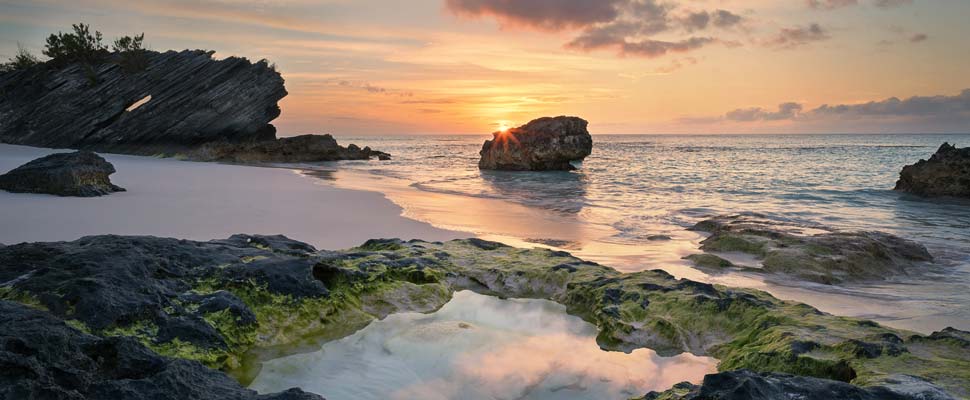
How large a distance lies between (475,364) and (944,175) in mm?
18471

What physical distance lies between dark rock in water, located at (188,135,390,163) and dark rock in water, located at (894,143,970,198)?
28.9 metres

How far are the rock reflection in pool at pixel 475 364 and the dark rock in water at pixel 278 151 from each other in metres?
29.8

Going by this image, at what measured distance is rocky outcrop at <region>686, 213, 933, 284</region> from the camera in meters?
6.61

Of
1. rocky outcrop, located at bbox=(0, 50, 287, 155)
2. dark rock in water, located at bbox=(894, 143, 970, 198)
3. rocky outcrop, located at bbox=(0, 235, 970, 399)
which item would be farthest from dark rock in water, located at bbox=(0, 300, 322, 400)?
rocky outcrop, located at bbox=(0, 50, 287, 155)

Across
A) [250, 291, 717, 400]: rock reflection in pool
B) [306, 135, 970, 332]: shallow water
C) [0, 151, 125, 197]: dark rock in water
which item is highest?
[0, 151, 125, 197]: dark rock in water

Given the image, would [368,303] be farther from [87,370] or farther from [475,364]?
[87,370]

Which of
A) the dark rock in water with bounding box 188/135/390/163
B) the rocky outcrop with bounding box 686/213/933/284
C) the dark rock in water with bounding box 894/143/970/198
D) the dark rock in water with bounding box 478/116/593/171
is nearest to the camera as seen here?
the rocky outcrop with bounding box 686/213/933/284

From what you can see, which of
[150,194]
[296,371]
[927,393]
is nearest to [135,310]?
[296,371]

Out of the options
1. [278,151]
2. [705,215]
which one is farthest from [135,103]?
[705,215]

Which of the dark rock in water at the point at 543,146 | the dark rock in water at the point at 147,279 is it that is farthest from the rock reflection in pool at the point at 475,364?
the dark rock in water at the point at 543,146

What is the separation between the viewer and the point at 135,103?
31.1 meters

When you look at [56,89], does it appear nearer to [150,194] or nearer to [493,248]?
[150,194]

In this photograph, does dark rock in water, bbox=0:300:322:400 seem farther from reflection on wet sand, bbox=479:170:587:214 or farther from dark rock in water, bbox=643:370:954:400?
reflection on wet sand, bbox=479:170:587:214

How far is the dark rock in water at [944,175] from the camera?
15531 millimetres
